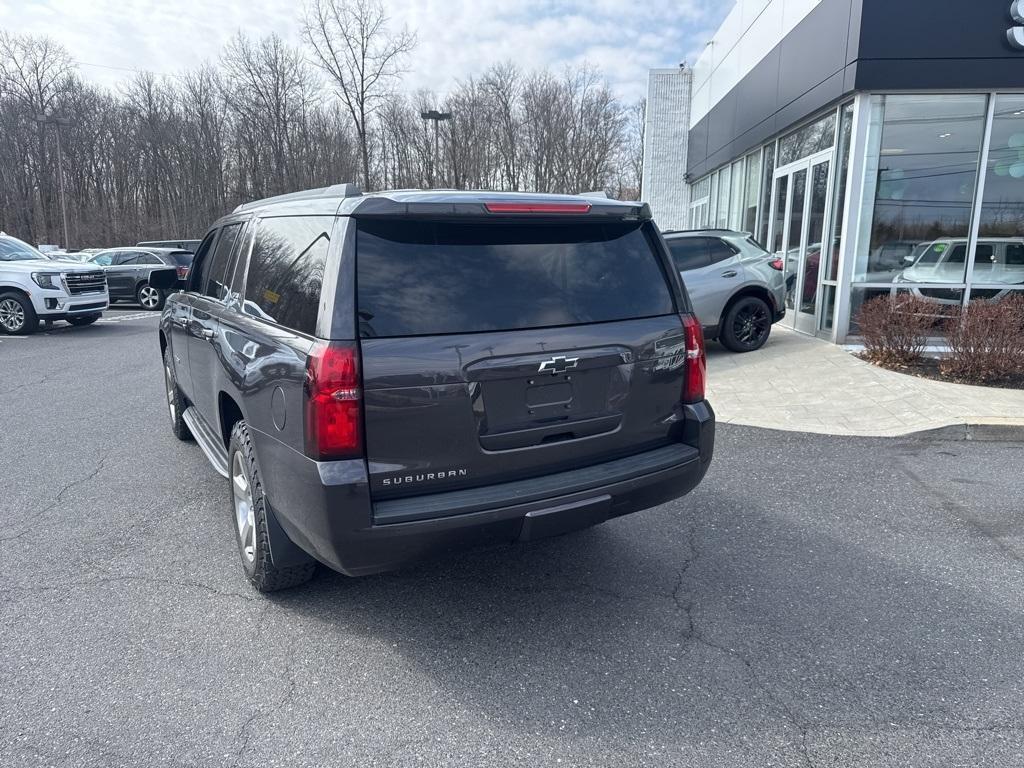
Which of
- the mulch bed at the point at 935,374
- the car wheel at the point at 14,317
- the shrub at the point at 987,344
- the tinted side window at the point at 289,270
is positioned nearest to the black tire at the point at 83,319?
the car wheel at the point at 14,317

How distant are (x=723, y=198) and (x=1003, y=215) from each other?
8927mm

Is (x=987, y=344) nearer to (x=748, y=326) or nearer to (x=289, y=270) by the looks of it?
(x=748, y=326)

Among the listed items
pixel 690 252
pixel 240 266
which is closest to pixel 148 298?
pixel 690 252

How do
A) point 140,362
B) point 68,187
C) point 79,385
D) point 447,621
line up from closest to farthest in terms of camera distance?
point 447,621 < point 79,385 < point 140,362 < point 68,187

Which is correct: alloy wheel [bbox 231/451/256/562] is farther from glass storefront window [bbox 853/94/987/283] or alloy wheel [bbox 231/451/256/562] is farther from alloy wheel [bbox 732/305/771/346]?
glass storefront window [bbox 853/94/987/283]

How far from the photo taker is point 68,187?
47531 mm

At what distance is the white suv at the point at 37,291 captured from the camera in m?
13.4

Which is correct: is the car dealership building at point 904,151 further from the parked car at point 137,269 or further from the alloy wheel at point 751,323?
→ the parked car at point 137,269

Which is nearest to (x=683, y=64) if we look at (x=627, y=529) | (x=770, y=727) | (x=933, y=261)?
(x=933, y=261)

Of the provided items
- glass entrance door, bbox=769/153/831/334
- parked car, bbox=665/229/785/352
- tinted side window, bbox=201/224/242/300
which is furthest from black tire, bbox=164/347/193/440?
glass entrance door, bbox=769/153/831/334

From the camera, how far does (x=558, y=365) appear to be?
290 centimetres

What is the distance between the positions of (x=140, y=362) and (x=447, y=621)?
30.2 feet

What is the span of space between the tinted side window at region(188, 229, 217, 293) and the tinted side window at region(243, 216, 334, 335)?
1.53m

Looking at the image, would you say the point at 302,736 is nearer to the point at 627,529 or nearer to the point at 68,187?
the point at 627,529
